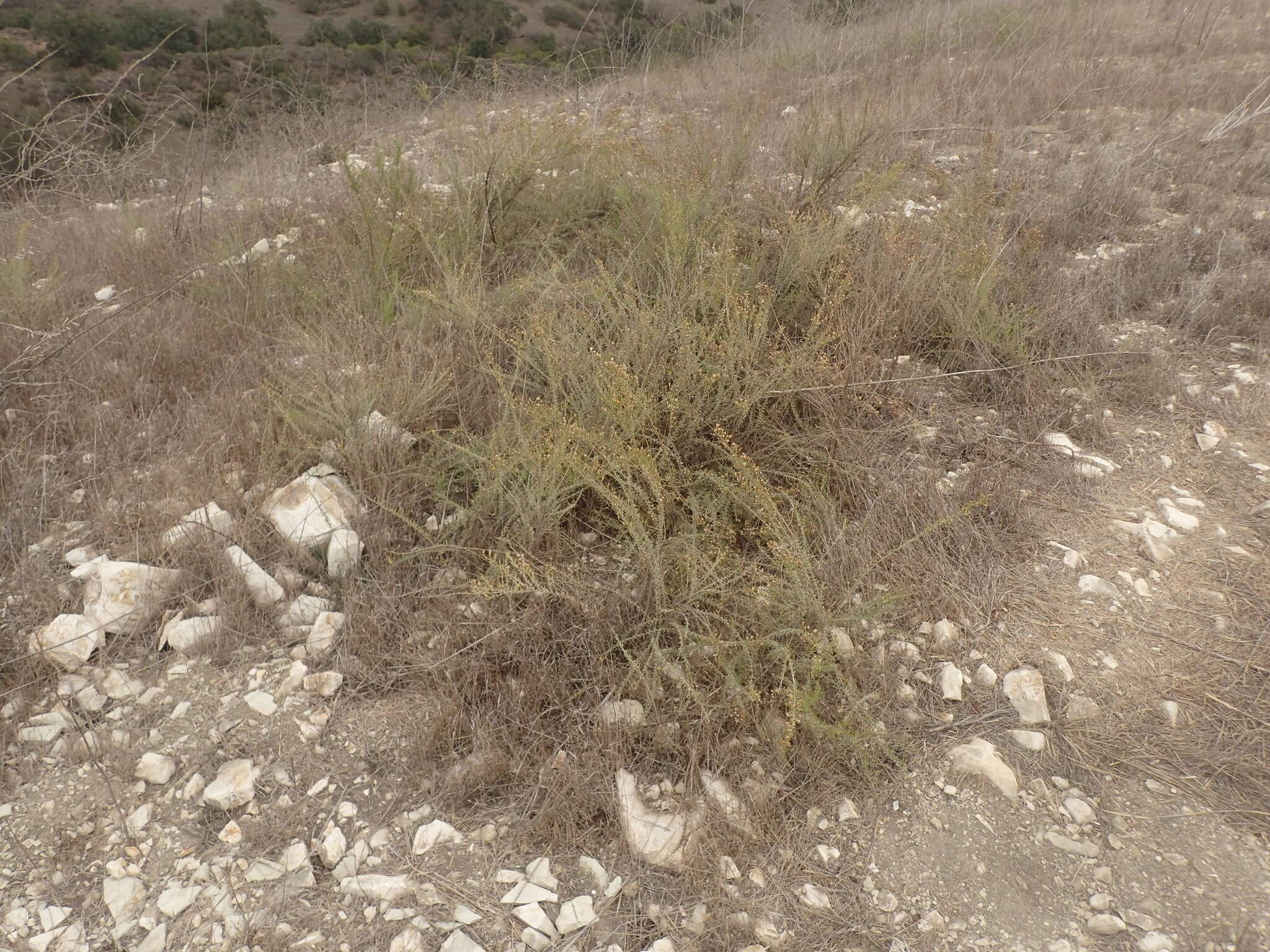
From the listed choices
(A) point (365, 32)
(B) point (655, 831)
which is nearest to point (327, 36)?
(A) point (365, 32)

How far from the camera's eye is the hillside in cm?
150

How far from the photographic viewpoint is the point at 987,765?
5.40ft

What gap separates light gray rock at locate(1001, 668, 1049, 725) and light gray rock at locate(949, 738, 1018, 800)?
130 mm

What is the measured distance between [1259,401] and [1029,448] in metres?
0.89

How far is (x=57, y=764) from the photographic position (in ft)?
5.45

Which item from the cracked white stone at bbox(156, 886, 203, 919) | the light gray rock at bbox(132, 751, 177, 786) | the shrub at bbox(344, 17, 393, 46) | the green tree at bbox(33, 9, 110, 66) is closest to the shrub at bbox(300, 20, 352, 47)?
the shrub at bbox(344, 17, 393, 46)

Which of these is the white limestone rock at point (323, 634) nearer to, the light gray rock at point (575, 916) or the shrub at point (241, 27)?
the light gray rock at point (575, 916)

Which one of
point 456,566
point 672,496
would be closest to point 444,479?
point 456,566

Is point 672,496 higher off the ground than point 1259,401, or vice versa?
point 672,496

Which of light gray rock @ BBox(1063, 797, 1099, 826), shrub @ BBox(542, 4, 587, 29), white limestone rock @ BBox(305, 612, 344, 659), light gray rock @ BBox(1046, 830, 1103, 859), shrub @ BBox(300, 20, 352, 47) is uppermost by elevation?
shrub @ BBox(300, 20, 352, 47)

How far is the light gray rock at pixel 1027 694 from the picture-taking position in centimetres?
174

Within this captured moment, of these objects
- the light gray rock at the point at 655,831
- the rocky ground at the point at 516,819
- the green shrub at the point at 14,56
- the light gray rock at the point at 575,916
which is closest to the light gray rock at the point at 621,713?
the rocky ground at the point at 516,819

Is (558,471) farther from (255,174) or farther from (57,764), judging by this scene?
(255,174)

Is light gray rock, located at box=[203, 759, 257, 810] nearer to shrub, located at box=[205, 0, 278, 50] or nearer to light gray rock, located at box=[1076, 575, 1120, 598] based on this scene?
light gray rock, located at box=[1076, 575, 1120, 598]
